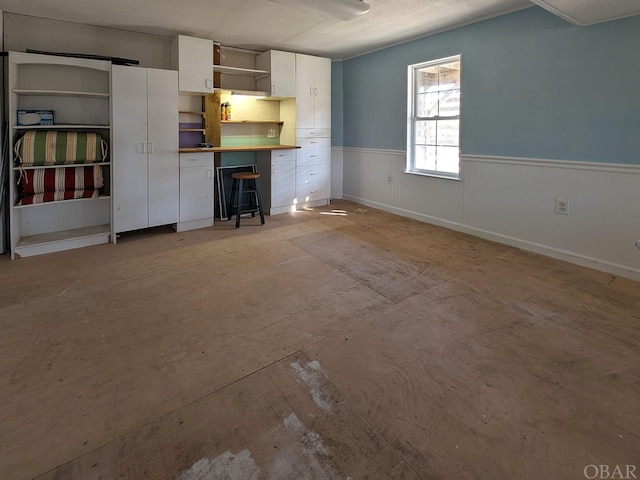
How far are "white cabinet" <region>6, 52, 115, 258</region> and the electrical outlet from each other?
4662mm

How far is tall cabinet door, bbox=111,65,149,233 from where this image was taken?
13.9 feet

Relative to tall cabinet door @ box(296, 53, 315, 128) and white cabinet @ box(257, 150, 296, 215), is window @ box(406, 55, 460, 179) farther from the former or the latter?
white cabinet @ box(257, 150, 296, 215)

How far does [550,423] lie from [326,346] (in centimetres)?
115

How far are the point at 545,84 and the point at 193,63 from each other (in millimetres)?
3897

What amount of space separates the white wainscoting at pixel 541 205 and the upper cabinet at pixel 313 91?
143 cm

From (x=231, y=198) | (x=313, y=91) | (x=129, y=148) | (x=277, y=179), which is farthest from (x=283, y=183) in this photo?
(x=129, y=148)

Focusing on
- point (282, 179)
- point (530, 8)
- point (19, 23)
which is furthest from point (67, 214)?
point (530, 8)

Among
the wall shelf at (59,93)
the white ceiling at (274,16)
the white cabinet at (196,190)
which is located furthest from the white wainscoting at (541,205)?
the wall shelf at (59,93)

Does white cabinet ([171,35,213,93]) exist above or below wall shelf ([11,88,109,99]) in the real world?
above

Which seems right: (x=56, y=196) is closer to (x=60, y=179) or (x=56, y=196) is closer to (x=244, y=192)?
(x=60, y=179)

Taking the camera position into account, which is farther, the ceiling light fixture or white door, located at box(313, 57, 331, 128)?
white door, located at box(313, 57, 331, 128)

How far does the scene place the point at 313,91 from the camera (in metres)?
6.11

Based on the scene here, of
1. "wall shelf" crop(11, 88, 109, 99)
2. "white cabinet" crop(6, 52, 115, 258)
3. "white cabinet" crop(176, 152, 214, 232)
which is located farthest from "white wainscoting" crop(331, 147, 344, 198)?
"wall shelf" crop(11, 88, 109, 99)

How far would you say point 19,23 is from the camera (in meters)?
4.13
